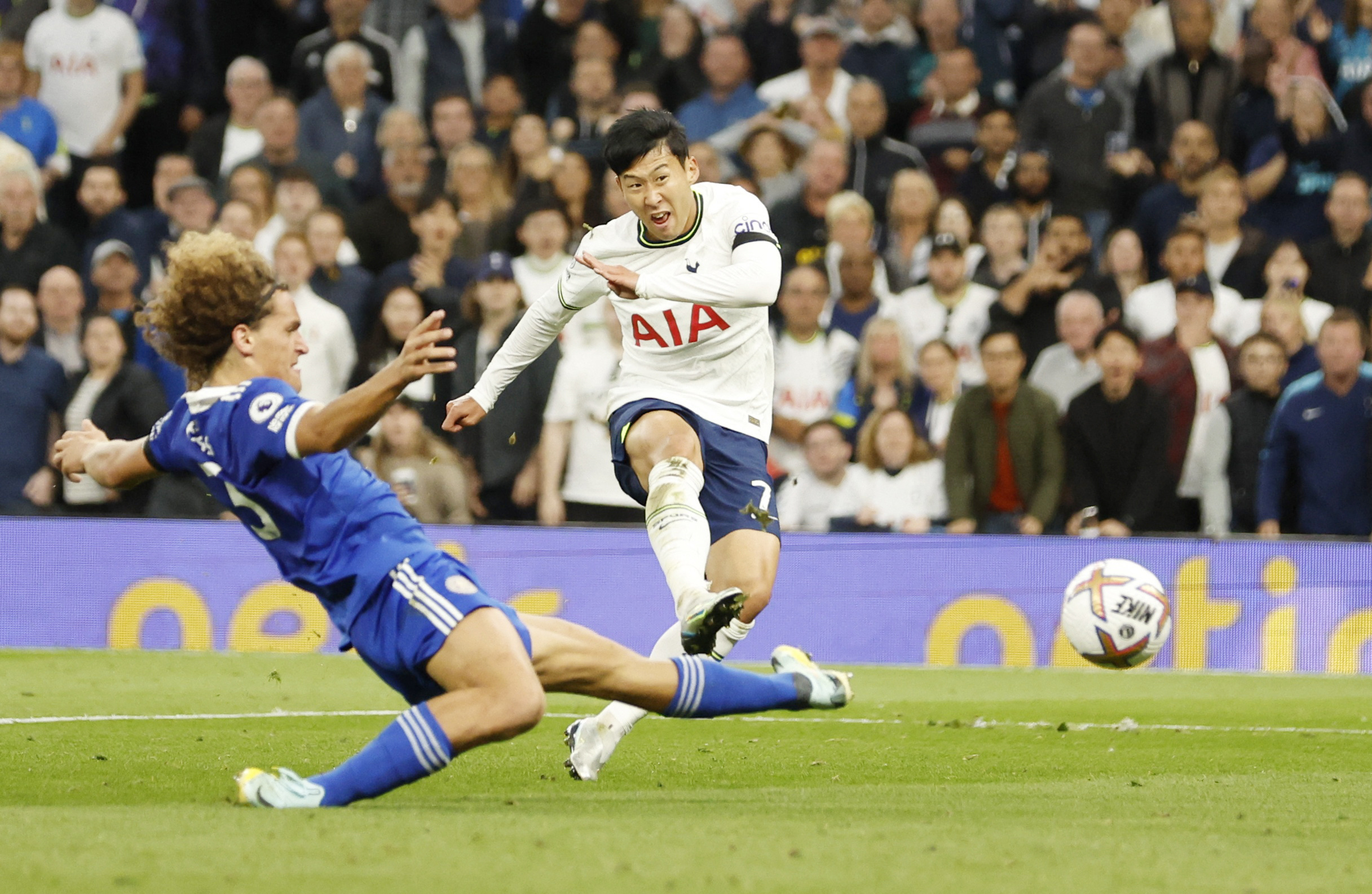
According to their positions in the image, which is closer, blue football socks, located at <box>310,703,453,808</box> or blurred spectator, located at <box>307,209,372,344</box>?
blue football socks, located at <box>310,703,453,808</box>

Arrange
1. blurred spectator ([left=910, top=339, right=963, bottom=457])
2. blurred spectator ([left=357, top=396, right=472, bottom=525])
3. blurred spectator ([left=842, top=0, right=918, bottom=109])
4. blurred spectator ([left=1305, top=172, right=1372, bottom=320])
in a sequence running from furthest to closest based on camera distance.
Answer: blurred spectator ([left=842, top=0, right=918, bottom=109]), blurred spectator ([left=1305, top=172, right=1372, bottom=320]), blurred spectator ([left=910, top=339, right=963, bottom=457]), blurred spectator ([left=357, top=396, right=472, bottom=525])

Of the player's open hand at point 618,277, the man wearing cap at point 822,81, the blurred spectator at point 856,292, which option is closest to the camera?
the player's open hand at point 618,277

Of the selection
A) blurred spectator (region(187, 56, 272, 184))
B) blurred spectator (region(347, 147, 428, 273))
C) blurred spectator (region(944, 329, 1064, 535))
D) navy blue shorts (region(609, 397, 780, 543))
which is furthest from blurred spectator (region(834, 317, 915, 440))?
navy blue shorts (region(609, 397, 780, 543))

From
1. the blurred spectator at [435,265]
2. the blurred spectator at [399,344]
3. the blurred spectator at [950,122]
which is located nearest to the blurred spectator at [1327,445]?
the blurred spectator at [950,122]

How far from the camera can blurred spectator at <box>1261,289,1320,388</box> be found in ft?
44.6

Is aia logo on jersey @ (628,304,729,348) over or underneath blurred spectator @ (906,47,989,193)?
underneath

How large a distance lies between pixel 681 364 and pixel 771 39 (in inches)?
396

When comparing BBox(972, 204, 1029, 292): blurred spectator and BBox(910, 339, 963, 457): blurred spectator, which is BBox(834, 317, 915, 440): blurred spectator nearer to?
BBox(910, 339, 963, 457): blurred spectator

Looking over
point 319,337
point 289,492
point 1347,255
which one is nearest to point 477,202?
point 319,337

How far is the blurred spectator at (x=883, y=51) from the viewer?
16547 millimetres

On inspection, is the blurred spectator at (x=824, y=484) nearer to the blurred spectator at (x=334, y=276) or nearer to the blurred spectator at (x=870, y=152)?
the blurred spectator at (x=870, y=152)

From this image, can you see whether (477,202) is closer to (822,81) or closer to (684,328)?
(822,81)

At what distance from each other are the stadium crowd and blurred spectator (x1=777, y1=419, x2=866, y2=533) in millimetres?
26

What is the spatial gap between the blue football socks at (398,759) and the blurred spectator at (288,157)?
10.8m
